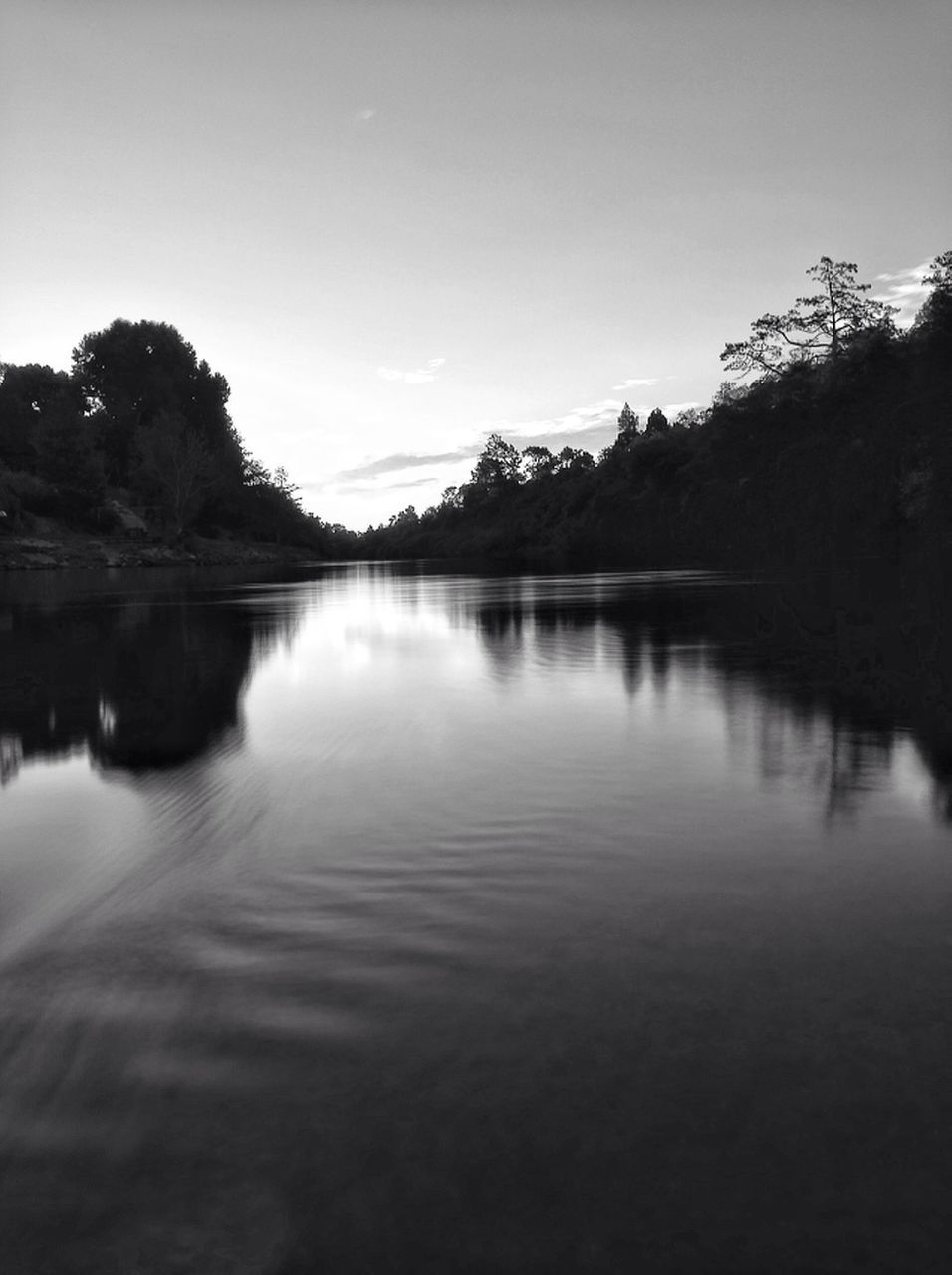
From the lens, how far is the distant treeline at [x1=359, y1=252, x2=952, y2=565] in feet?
150

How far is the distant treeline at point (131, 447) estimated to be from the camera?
78812mm

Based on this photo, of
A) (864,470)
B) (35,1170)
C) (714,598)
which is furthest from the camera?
(864,470)

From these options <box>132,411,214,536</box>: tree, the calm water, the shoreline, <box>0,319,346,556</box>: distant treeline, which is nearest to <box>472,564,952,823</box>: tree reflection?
the calm water

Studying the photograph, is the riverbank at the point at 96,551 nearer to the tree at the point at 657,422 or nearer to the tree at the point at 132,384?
the tree at the point at 132,384

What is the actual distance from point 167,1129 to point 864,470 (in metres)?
58.5

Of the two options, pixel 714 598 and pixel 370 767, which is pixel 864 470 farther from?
pixel 370 767

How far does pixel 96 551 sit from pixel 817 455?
57404mm

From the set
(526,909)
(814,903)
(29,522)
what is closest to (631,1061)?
(526,909)

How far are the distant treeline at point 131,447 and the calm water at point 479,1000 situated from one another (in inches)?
2853

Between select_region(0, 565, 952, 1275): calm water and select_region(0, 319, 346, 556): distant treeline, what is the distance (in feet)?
238

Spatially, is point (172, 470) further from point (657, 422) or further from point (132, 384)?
point (657, 422)

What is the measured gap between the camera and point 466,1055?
9.93 ft

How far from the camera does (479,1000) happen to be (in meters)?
3.42

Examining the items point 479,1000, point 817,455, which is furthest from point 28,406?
point 479,1000
